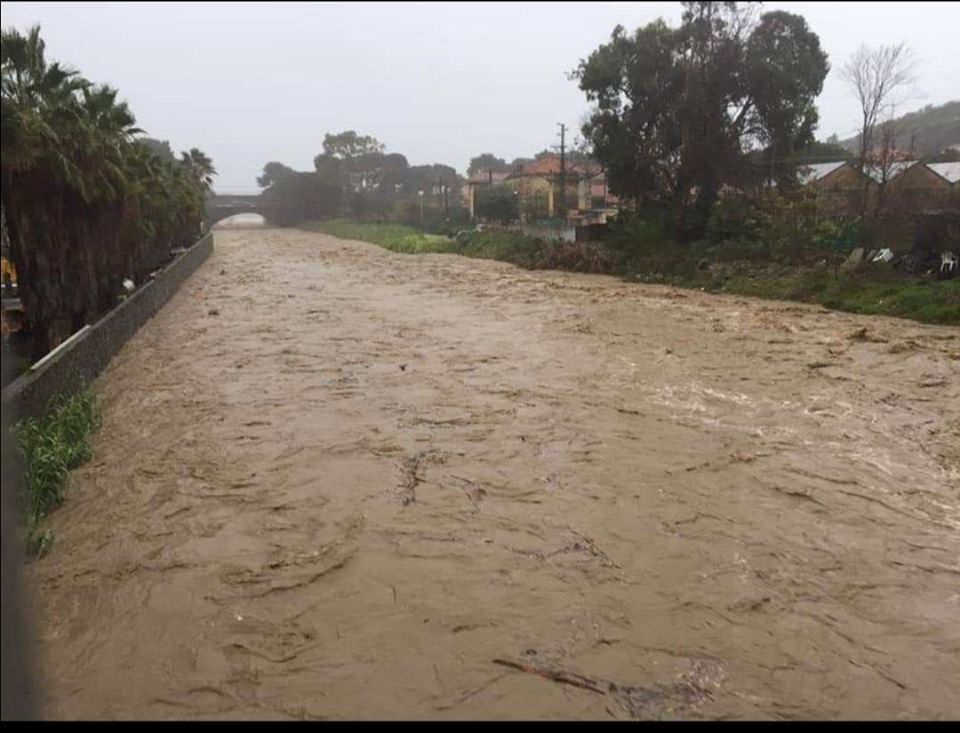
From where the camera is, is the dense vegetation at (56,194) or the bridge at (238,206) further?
the bridge at (238,206)

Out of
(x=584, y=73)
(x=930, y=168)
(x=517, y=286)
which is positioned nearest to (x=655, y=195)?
(x=584, y=73)

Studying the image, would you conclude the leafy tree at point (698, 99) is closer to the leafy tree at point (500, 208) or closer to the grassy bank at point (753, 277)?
the grassy bank at point (753, 277)

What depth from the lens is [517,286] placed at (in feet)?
85.0

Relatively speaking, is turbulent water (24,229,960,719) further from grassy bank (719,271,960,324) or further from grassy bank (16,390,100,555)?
grassy bank (719,271,960,324)

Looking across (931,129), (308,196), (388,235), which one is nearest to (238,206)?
(308,196)

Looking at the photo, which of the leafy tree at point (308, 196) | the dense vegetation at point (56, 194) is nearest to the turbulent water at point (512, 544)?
the dense vegetation at point (56, 194)

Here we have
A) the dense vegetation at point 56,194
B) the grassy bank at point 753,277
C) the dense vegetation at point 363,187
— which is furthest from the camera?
the dense vegetation at point 363,187

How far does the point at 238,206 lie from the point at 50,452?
76173 millimetres

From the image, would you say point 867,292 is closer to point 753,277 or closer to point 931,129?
point 753,277

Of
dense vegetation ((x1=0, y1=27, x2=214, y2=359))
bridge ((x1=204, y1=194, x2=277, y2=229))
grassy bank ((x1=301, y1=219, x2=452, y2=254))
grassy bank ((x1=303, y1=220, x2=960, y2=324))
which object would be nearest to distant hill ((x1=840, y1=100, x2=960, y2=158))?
grassy bank ((x1=303, y1=220, x2=960, y2=324))

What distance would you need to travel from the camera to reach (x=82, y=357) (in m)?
11.3

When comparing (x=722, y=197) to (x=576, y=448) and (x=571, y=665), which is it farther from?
(x=571, y=665)

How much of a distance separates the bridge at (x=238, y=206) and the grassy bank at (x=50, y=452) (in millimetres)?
67689

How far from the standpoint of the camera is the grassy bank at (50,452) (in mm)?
6402
